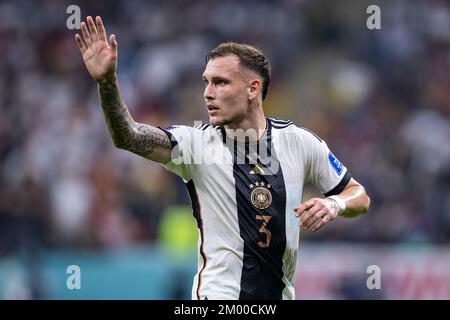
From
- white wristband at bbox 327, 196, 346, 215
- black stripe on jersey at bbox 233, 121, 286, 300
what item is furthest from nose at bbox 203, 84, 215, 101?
white wristband at bbox 327, 196, 346, 215

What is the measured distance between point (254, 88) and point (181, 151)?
0.75 metres

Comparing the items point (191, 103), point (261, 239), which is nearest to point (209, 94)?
point (261, 239)

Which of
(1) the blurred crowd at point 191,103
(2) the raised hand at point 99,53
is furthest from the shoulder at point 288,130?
(1) the blurred crowd at point 191,103

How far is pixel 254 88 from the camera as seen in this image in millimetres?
6918

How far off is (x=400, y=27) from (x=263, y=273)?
445 inches

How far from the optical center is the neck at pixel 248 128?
6762 millimetres

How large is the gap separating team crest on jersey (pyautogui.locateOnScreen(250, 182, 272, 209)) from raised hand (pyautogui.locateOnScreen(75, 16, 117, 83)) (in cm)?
118

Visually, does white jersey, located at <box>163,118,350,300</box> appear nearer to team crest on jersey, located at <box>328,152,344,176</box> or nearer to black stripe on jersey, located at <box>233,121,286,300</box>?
black stripe on jersey, located at <box>233,121,286,300</box>

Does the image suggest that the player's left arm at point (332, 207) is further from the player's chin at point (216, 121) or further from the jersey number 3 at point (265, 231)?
the player's chin at point (216, 121)

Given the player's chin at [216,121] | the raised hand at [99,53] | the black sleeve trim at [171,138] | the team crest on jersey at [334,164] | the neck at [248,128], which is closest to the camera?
the raised hand at [99,53]

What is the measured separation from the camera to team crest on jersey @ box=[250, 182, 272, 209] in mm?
6500

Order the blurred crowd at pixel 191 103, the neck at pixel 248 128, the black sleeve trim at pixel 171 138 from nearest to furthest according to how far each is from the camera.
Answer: the black sleeve trim at pixel 171 138 < the neck at pixel 248 128 < the blurred crowd at pixel 191 103

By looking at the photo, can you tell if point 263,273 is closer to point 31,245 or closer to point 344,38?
point 31,245

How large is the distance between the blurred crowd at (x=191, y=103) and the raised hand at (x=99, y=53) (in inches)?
279
